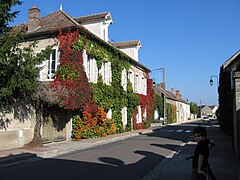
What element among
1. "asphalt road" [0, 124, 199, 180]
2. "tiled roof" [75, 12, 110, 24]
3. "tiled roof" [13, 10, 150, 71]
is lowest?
"asphalt road" [0, 124, 199, 180]

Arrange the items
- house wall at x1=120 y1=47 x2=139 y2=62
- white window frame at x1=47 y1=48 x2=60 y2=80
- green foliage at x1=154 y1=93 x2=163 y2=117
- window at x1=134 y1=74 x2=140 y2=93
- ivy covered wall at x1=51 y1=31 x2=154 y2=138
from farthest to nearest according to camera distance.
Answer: green foliage at x1=154 y1=93 x2=163 y2=117, house wall at x1=120 y1=47 x2=139 y2=62, window at x1=134 y1=74 x2=140 y2=93, white window frame at x1=47 y1=48 x2=60 y2=80, ivy covered wall at x1=51 y1=31 x2=154 y2=138

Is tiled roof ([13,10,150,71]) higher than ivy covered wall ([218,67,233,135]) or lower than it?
higher

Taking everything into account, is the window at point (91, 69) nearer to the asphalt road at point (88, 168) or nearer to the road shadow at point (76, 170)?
the asphalt road at point (88, 168)

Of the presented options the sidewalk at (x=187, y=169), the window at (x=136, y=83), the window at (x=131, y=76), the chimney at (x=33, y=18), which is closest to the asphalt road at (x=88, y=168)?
the sidewalk at (x=187, y=169)

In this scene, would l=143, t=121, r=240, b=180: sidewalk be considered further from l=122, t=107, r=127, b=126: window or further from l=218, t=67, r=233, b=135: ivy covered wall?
l=122, t=107, r=127, b=126: window

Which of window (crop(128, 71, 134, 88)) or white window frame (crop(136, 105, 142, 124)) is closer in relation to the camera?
window (crop(128, 71, 134, 88))

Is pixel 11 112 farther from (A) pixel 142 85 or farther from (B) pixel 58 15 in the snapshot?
(A) pixel 142 85

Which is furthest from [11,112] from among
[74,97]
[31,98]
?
[74,97]

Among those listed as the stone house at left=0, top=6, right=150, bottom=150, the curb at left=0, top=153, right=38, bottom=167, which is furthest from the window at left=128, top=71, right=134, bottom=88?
the curb at left=0, top=153, right=38, bottom=167

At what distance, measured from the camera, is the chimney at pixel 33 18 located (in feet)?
65.9

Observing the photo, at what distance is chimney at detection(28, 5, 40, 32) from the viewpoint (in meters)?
20.1

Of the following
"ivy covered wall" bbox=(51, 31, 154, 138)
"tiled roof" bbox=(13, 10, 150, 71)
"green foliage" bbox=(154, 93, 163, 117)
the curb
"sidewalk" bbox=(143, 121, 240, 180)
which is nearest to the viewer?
"sidewalk" bbox=(143, 121, 240, 180)

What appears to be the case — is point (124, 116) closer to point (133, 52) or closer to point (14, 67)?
point (133, 52)

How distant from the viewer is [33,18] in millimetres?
20141
